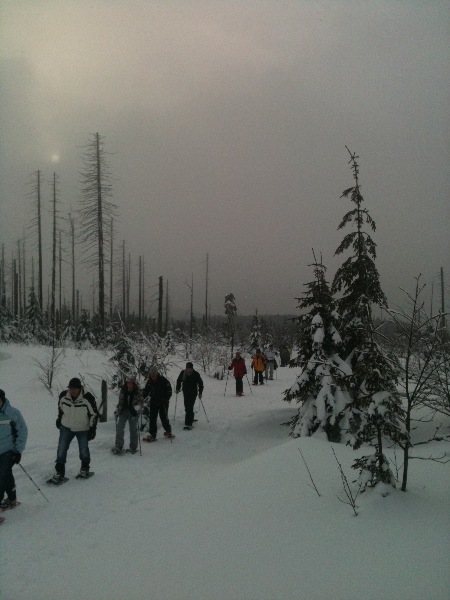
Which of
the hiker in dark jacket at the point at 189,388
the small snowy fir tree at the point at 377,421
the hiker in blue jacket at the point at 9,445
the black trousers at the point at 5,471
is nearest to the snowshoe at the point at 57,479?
the hiker in blue jacket at the point at 9,445

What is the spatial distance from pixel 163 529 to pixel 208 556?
3.39ft

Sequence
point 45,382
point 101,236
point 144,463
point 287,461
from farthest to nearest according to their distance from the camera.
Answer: point 101,236, point 45,382, point 144,463, point 287,461

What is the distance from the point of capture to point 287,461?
6.36 meters

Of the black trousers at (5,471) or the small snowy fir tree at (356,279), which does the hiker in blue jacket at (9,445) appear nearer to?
the black trousers at (5,471)

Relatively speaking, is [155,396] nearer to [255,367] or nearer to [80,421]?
[80,421]

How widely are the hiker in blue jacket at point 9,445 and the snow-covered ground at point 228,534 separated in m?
0.28

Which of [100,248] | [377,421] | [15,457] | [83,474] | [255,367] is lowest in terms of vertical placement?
[255,367]

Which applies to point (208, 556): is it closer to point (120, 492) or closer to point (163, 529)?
point (163, 529)

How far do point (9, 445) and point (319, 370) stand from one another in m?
6.41

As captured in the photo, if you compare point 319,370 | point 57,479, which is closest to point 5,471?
point 57,479

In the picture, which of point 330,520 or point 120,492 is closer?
point 330,520

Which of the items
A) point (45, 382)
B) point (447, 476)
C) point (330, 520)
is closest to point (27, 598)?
point (330, 520)

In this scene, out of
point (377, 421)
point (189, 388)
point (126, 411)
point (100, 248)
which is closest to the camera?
point (377, 421)

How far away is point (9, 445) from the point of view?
550cm
